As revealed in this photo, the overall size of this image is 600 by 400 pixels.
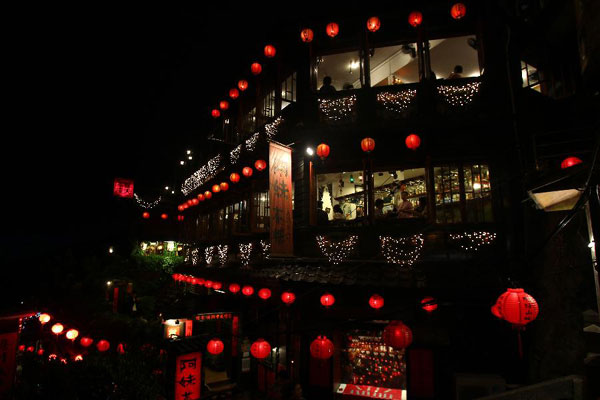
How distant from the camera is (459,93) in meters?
11.0

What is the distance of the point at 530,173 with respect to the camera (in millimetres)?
9367

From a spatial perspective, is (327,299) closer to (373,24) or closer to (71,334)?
(373,24)

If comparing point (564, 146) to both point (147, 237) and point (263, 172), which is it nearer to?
point (263, 172)

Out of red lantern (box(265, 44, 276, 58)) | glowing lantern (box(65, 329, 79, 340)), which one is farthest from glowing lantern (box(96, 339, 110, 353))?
red lantern (box(265, 44, 276, 58))

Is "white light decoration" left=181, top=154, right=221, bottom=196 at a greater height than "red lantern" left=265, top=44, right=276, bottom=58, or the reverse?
"red lantern" left=265, top=44, right=276, bottom=58

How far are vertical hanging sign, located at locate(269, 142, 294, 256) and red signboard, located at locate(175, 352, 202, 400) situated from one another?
14.9ft

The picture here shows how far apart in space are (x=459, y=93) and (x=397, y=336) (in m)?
7.89

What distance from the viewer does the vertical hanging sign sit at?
10.2 meters

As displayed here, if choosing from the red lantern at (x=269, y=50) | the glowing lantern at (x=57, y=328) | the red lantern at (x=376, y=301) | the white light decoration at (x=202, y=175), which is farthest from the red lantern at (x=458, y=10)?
the glowing lantern at (x=57, y=328)

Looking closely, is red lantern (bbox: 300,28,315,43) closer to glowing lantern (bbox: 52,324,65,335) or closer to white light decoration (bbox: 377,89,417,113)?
white light decoration (bbox: 377,89,417,113)

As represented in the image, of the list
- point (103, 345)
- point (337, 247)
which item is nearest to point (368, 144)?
point (337, 247)

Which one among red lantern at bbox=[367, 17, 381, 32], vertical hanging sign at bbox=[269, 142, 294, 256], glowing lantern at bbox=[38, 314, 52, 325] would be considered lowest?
glowing lantern at bbox=[38, 314, 52, 325]

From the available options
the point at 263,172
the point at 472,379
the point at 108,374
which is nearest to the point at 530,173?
the point at 472,379

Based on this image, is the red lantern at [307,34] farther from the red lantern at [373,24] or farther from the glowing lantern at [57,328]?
the glowing lantern at [57,328]
